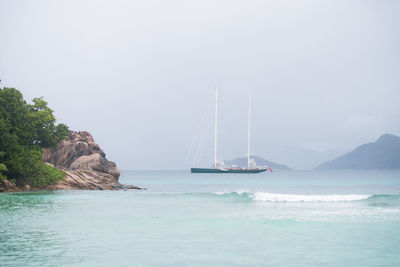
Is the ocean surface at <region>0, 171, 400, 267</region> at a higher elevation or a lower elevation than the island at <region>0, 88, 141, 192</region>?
lower

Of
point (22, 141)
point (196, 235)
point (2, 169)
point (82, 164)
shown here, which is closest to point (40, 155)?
point (22, 141)

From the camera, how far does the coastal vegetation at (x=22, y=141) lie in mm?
48625

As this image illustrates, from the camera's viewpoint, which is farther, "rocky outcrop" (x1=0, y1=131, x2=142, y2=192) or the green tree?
"rocky outcrop" (x1=0, y1=131, x2=142, y2=192)

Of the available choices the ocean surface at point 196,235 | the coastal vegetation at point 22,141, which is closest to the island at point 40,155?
the coastal vegetation at point 22,141

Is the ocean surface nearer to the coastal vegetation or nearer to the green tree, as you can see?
the green tree

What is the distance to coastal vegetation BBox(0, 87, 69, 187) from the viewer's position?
4862cm

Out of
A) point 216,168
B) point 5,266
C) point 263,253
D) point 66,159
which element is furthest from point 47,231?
point 216,168

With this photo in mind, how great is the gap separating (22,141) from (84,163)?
42.6 ft

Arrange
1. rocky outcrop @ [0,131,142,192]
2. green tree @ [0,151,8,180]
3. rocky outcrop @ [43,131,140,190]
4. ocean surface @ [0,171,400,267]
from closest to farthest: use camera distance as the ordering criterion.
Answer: ocean surface @ [0,171,400,267]
green tree @ [0,151,8,180]
rocky outcrop @ [0,131,142,192]
rocky outcrop @ [43,131,140,190]

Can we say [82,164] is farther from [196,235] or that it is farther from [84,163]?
[196,235]

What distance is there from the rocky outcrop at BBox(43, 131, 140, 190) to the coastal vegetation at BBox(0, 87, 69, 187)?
3.75 meters

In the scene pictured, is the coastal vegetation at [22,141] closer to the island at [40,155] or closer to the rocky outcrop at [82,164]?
the island at [40,155]

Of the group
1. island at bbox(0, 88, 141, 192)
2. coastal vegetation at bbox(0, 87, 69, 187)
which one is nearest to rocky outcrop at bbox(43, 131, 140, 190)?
island at bbox(0, 88, 141, 192)

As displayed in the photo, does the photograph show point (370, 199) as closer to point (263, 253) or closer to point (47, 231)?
point (263, 253)
